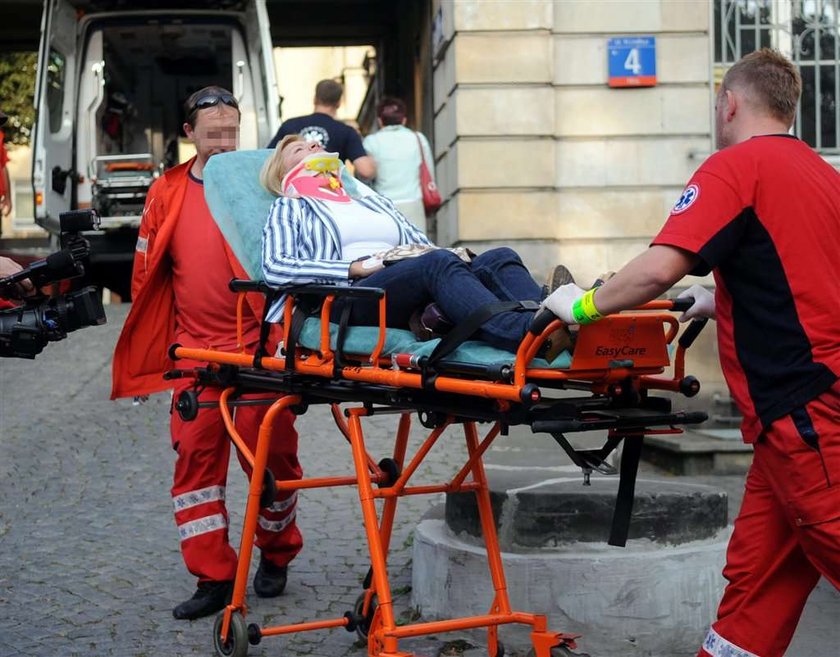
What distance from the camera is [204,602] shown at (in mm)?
5219

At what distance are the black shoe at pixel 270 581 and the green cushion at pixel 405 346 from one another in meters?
1.55

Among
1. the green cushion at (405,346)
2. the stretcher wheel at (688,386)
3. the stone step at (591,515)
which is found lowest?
the stone step at (591,515)

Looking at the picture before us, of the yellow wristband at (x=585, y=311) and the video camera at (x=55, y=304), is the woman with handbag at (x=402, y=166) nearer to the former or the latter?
the video camera at (x=55, y=304)

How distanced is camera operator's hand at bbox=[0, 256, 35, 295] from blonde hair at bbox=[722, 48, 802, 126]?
2.26 metres

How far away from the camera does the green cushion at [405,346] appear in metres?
3.49

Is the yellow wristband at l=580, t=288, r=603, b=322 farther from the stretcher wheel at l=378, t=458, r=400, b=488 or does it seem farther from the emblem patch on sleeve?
the stretcher wheel at l=378, t=458, r=400, b=488

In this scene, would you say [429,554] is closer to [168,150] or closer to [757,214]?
[757,214]

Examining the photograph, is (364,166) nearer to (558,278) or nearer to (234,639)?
(234,639)

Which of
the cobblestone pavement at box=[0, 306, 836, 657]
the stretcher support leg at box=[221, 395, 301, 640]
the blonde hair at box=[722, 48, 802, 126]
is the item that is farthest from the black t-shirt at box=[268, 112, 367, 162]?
the blonde hair at box=[722, 48, 802, 126]

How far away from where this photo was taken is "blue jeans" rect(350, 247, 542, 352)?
3.90 meters

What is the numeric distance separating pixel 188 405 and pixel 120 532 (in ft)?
6.76

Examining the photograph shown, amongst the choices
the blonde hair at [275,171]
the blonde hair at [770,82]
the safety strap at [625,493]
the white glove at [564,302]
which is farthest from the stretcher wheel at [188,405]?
the blonde hair at [770,82]

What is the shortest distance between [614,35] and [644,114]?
74cm

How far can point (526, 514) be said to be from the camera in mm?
4824
